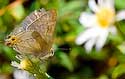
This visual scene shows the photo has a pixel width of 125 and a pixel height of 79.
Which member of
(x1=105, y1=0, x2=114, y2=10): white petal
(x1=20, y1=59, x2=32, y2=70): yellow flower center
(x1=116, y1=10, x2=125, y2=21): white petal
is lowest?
(x1=20, y1=59, x2=32, y2=70): yellow flower center

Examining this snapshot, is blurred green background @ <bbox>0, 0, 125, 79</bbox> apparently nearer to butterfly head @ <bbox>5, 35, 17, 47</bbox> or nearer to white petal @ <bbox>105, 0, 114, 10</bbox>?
white petal @ <bbox>105, 0, 114, 10</bbox>

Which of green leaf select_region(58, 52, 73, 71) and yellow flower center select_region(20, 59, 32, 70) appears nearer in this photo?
yellow flower center select_region(20, 59, 32, 70)

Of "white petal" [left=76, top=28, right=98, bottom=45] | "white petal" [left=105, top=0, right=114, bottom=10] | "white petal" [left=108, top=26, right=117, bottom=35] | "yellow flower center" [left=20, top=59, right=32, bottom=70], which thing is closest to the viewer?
"yellow flower center" [left=20, top=59, right=32, bottom=70]

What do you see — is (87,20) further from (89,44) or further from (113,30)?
(113,30)

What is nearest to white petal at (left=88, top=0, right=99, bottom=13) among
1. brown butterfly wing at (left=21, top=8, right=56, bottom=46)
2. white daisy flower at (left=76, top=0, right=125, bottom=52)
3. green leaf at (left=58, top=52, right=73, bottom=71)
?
white daisy flower at (left=76, top=0, right=125, bottom=52)

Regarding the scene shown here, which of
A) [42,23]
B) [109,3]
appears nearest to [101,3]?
[109,3]

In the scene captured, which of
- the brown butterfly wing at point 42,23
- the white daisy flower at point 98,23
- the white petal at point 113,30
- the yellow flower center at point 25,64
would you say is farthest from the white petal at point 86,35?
the yellow flower center at point 25,64

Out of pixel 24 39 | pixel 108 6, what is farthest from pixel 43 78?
pixel 108 6
